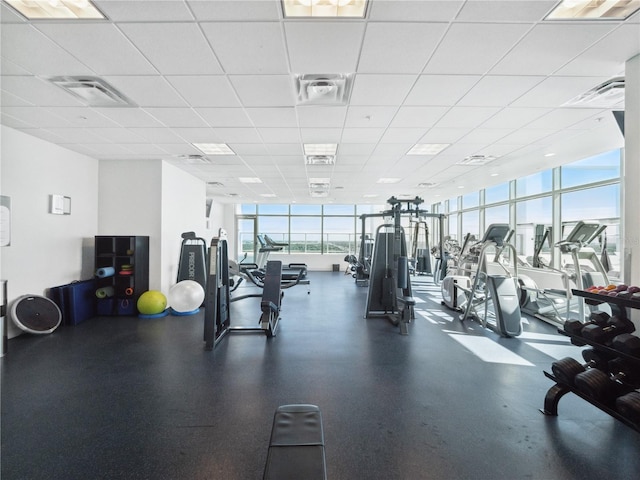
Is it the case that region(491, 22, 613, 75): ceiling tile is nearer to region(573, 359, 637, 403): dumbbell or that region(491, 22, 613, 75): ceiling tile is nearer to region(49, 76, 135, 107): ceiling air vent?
region(573, 359, 637, 403): dumbbell

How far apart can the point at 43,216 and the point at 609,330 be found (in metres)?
6.43

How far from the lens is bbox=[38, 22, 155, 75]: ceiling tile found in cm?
196

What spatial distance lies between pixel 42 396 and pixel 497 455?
354 cm

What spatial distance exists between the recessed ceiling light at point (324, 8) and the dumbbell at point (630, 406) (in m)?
2.84

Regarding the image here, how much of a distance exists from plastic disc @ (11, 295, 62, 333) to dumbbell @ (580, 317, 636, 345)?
5.97m

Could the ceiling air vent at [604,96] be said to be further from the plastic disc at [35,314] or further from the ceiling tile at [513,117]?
the plastic disc at [35,314]

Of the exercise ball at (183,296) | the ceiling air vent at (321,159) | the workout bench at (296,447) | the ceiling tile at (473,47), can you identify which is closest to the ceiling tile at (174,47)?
the ceiling tile at (473,47)

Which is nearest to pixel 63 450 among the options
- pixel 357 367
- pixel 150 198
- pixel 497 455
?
pixel 357 367

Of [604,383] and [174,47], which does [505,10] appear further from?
[604,383]

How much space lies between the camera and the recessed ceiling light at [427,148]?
4.29 metres

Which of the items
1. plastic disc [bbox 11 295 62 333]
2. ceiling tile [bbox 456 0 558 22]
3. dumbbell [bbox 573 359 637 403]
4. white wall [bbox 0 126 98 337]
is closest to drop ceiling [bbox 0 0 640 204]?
ceiling tile [bbox 456 0 558 22]

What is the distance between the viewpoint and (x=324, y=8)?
1.82 meters

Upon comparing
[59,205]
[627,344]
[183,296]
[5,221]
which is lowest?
[183,296]

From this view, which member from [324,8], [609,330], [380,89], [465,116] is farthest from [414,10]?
[609,330]
